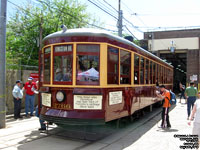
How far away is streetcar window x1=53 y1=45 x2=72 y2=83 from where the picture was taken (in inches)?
223

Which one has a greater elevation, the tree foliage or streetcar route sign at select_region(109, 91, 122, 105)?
the tree foliage

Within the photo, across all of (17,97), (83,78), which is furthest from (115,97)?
(17,97)

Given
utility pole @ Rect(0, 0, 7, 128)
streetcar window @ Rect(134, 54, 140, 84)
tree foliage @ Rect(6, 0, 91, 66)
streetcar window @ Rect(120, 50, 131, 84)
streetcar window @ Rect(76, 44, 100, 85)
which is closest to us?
streetcar window @ Rect(76, 44, 100, 85)

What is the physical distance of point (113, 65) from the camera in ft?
19.7

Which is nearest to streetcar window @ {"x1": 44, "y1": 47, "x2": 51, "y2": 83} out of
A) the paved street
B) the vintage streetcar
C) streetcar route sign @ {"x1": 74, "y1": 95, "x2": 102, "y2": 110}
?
the vintage streetcar

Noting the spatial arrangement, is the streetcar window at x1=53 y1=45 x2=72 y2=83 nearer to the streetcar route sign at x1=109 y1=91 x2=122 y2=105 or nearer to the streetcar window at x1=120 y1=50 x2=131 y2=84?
the streetcar route sign at x1=109 y1=91 x2=122 y2=105

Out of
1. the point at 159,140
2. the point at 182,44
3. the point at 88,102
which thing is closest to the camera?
the point at 88,102

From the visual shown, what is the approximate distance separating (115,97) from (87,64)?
122cm

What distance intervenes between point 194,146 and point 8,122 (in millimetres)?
6384

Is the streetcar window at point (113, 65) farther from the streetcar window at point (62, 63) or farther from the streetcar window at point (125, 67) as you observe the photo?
the streetcar window at point (62, 63)

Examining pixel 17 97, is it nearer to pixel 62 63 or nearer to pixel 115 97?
pixel 62 63

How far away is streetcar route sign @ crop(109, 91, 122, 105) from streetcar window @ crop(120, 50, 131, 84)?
16.2 inches

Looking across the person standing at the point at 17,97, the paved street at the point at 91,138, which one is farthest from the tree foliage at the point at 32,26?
the paved street at the point at 91,138

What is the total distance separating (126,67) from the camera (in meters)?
6.69
